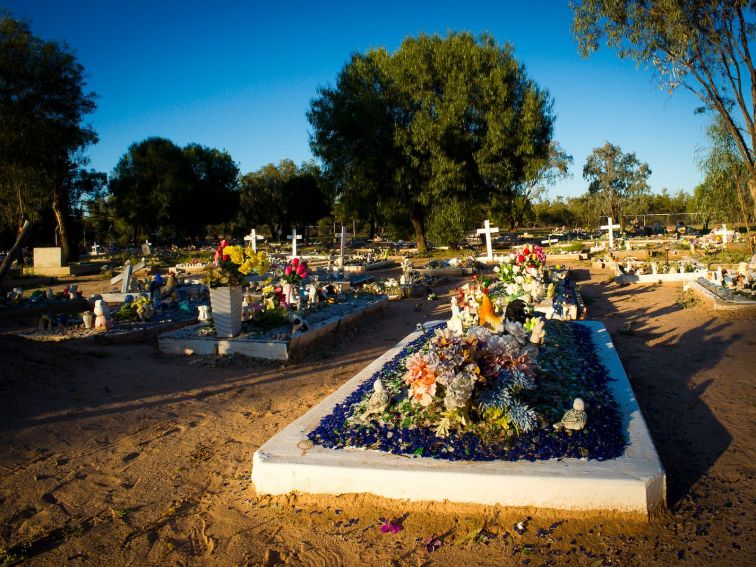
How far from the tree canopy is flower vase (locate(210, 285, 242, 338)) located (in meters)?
23.0

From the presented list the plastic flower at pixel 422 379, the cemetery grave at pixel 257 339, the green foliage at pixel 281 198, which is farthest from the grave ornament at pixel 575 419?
the green foliage at pixel 281 198

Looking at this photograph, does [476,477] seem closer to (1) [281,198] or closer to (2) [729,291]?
(2) [729,291]

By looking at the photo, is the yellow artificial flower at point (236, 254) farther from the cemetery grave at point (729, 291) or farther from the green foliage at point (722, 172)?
the green foliage at point (722, 172)

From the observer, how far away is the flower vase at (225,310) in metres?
8.64

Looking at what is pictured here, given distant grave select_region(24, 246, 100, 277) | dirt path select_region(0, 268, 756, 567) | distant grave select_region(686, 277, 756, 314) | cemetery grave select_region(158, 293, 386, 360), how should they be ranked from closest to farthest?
dirt path select_region(0, 268, 756, 567) < cemetery grave select_region(158, 293, 386, 360) < distant grave select_region(686, 277, 756, 314) < distant grave select_region(24, 246, 100, 277)

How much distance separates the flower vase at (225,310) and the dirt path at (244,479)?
27.0 inches

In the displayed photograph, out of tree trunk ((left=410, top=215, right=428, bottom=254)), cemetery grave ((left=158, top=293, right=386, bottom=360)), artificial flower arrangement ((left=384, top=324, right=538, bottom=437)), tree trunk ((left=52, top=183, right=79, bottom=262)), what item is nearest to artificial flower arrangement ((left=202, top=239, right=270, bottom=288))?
cemetery grave ((left=158, top=293, right=386, bottom=360))

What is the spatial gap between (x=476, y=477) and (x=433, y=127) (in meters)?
26.2

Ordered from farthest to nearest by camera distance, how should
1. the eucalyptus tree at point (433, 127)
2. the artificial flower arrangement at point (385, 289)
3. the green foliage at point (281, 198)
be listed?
the green foliage at point (281, 198) → the eucalyptus tree at point (433, 127) → the artificial flower arrangement at point (385, 289)

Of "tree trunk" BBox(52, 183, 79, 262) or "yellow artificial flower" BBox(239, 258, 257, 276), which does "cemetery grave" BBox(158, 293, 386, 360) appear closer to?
"yellow artificial flower" BBox(239, 258, 257, 276)

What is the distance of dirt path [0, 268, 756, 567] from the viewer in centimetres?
313

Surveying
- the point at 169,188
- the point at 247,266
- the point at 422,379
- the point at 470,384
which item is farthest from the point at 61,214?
the point at 470,384

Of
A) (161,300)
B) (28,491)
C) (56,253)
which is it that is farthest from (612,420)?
(56,253)

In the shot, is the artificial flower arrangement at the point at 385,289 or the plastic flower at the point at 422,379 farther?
the artificial flower arrangement at the point at 385,289
